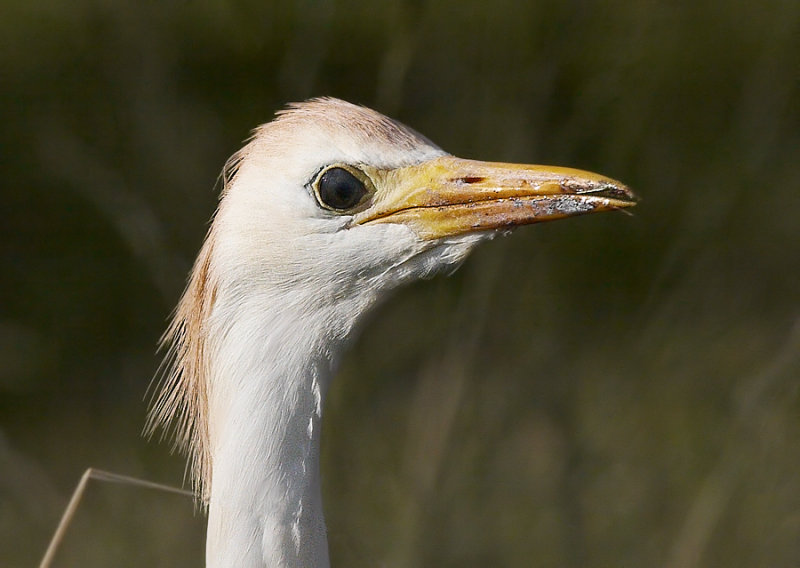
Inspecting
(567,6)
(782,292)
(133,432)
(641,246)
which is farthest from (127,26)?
(782,292)

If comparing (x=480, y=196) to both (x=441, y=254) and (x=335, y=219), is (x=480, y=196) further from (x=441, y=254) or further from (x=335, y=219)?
(x=335, y=219)

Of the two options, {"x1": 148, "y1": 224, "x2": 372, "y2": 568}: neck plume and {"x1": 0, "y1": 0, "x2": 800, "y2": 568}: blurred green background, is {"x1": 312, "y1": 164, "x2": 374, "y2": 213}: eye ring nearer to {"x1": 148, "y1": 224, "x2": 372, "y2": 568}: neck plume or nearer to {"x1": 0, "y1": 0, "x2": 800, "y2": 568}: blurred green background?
{"x1": 148, "y1": 224, "x2": 372, "y2": 568}: neck plume

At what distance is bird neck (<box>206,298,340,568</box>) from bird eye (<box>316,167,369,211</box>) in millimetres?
190

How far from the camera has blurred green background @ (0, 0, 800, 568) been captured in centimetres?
284

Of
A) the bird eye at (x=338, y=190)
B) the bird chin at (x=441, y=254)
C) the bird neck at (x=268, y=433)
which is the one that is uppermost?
the bird eye at (x=338, y=190)

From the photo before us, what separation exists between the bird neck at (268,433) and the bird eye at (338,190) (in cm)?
19

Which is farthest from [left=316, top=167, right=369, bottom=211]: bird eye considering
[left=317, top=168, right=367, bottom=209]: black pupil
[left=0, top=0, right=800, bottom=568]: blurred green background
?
[left=0, top=0, right=800, bottom=568]: blurred green background

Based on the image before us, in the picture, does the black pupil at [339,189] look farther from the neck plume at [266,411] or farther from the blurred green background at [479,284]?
the blurred green background at [479,284]

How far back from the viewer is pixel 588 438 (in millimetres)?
3332

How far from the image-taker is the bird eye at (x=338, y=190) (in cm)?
158

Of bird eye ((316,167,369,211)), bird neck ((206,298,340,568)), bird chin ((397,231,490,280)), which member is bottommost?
bird neck ((206,298,340,568))

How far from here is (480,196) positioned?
1634 mm

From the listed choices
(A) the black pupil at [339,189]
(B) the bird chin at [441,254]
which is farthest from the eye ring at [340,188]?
(B) the bird chin at [441,254]

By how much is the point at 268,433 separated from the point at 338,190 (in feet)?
1.32
